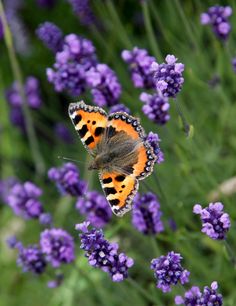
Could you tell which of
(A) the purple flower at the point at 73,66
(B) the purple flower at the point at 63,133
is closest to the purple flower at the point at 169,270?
(A) the purple flower at the point at 73,66

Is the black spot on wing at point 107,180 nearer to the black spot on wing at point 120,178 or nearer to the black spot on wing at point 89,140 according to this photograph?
the black spot on wing at point 120,178

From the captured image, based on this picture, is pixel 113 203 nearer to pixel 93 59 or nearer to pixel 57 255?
pixel 57 255

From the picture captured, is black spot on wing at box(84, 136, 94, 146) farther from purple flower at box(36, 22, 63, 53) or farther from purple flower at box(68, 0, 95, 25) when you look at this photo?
purple flower at box(68, 0, 95, 25)

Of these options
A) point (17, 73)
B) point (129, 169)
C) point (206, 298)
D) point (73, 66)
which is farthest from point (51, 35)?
point (206, 298)

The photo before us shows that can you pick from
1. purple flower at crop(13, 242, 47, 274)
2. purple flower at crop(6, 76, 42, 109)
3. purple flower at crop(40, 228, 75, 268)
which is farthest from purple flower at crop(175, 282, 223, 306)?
purple flower at crop(6, 76, 42, 109)

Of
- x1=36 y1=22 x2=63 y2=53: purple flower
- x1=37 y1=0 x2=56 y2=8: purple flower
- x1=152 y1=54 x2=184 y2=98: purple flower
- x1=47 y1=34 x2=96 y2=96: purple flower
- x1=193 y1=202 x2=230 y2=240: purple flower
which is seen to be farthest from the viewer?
x1=37 y1=0 x2=56 y2=8: purple flower

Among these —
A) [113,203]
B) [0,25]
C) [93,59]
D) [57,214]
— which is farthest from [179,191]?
[0,25]
